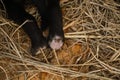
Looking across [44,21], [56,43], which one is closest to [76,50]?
[56,43]

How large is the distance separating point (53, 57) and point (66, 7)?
0.40 m

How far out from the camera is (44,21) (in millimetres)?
1818

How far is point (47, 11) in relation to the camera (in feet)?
5.80

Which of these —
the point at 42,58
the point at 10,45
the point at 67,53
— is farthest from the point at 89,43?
the point at 10,45

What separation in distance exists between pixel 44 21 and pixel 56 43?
168mm

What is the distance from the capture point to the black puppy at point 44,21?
1.71 meters

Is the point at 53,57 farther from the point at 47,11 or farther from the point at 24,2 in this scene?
the point at 24,2

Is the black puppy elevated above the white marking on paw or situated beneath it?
elevated above

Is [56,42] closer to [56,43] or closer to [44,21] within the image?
[56,43]

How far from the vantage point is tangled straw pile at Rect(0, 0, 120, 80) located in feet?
5.44

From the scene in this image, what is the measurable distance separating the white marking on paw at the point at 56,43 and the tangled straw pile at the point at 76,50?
41 millimetres

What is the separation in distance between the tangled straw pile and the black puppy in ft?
0.17

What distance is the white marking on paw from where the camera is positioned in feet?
5.63

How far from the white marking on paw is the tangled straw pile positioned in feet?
0.13
